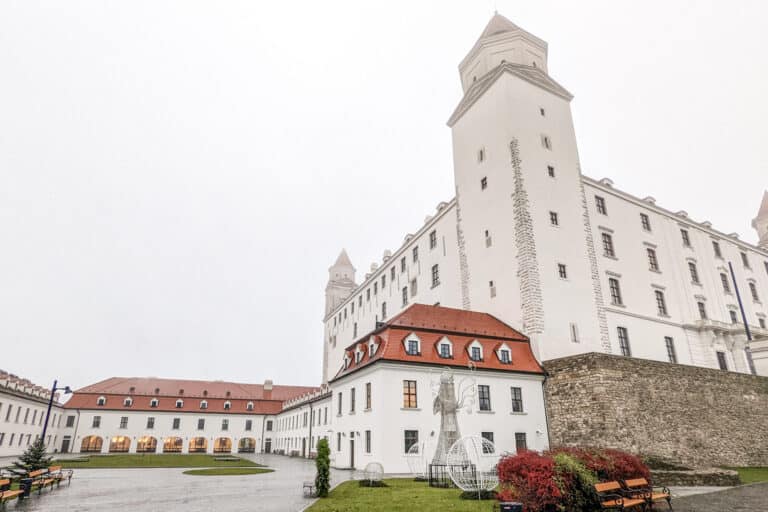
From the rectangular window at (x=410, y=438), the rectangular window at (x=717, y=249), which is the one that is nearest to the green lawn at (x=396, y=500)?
the rectangular window at (x=410, y=438)

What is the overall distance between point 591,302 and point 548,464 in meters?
23.0

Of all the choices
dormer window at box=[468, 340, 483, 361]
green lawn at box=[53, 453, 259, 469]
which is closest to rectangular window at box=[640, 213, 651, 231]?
dormer window at box=[468, 340, 483, 361]

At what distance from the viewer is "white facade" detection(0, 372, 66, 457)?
37.5m

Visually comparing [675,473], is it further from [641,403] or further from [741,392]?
[741,392]

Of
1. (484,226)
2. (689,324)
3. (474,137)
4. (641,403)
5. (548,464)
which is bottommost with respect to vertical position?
(548,464)

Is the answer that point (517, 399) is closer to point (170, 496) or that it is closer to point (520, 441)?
point (520, 441)

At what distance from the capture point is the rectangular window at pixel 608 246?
3462 centimetres

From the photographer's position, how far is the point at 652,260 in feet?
123

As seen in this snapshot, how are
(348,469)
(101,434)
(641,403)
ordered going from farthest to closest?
(101,434) → (348,469) → (641,403)

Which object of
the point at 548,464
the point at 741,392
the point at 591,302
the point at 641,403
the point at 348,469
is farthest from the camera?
the point at 591,302

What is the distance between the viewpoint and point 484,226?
113 feet

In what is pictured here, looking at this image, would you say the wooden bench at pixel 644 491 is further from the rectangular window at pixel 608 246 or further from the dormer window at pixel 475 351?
the rectangular window at pixel 608 246

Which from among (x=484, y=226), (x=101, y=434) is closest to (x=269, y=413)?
(x=101, y=434)

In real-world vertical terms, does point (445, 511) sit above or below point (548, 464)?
below
